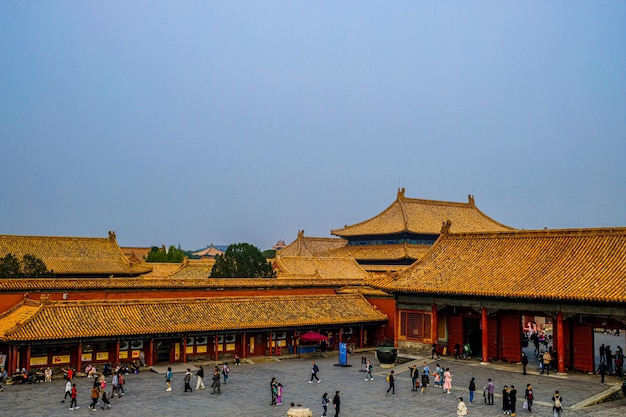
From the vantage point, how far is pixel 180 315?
147 feet

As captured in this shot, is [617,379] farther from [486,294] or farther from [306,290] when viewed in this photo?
[306,290]

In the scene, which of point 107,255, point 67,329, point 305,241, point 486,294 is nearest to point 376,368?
point 486,294

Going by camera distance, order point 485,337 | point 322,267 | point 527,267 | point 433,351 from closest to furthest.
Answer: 1. point 485,337
2. point 527,267
3. point 433,351
4. point 322,267

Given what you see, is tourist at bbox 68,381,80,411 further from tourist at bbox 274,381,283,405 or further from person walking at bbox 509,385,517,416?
person walking at bbox 509,385,517,416

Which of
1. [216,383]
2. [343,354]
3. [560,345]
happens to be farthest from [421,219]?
[216,383]

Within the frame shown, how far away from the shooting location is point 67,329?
3931cm

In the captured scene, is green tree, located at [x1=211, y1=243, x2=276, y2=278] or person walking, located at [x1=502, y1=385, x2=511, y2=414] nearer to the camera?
person walking, located at [x1=502, y1=385, x2=511, y2=414]

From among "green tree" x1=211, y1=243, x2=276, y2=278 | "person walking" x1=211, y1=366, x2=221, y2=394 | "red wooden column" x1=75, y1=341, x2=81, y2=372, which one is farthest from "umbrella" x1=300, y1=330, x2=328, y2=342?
"green tree" x1=211, y1=243, x2=276, y2=278

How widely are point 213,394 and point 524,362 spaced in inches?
743

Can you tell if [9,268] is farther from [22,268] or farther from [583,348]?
[583,348]

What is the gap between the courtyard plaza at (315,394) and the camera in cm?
3056

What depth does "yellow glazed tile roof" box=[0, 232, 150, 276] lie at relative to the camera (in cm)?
6719

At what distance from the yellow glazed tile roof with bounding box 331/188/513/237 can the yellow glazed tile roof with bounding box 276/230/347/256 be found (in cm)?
1304

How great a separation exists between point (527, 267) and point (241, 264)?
1249 inches
